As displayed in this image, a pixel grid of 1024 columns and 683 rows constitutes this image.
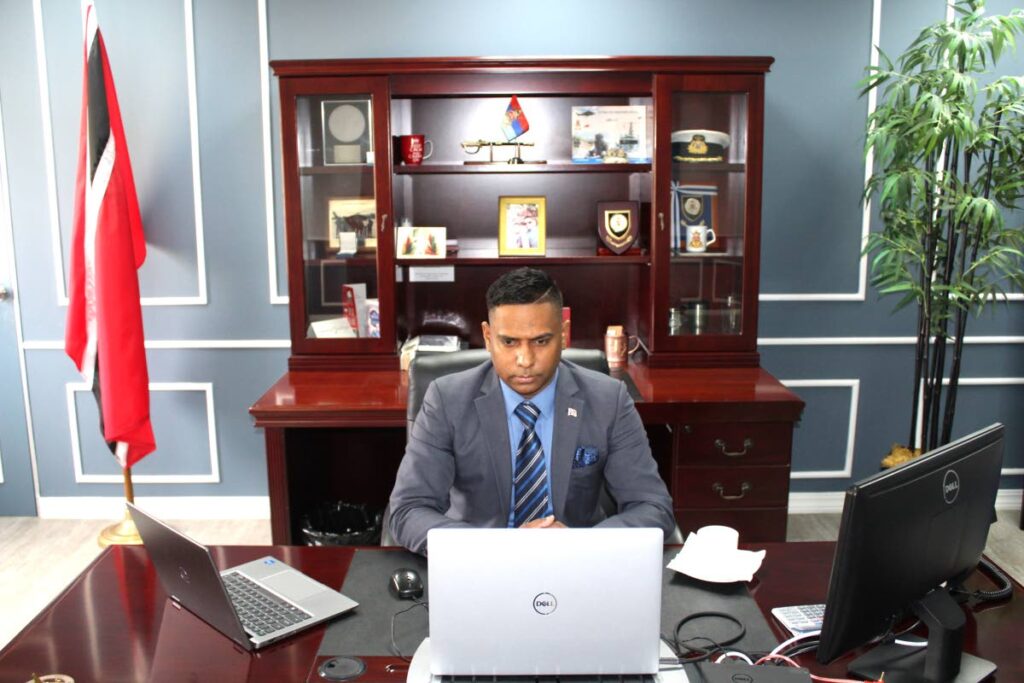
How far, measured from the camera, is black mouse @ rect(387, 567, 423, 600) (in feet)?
4.63

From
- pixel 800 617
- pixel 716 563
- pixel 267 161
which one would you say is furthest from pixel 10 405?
pixel 800 617

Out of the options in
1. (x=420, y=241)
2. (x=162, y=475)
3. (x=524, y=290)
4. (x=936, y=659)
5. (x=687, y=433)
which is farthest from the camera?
(x=162, y=475)

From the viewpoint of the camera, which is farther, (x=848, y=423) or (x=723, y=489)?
(x=848, y=423)

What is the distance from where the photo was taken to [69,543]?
325 cm

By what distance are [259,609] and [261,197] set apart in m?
2.21

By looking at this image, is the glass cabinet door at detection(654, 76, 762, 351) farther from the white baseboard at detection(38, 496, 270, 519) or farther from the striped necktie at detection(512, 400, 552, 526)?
Result: the white baseboard at detection(38, 496, 270, 519)

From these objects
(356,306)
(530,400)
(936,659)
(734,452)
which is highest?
(356,306)

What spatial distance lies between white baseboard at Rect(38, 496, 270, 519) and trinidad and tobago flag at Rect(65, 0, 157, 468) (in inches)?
18.5

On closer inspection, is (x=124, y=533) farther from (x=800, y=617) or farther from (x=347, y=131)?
(x=800, y=617)

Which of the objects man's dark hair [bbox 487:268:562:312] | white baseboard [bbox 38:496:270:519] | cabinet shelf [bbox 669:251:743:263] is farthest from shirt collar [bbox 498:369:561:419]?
white baseboard [bbox 38:496:270:519]

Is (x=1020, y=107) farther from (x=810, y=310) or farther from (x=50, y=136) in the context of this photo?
(x=50, y=136)

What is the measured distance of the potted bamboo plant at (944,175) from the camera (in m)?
2.73

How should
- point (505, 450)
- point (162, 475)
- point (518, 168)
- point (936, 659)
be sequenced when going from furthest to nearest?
point (162, 475) → point (518, 168) → point (505, 450) → point (936, 659)

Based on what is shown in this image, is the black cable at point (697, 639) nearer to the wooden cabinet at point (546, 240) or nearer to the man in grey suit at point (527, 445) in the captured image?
the man in grey suit at point (527, 445)
